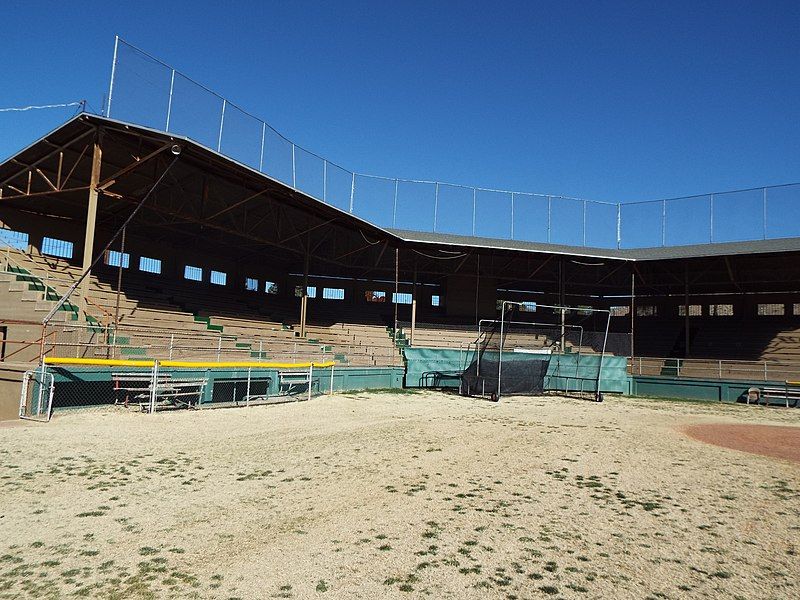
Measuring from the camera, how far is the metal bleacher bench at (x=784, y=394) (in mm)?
23438

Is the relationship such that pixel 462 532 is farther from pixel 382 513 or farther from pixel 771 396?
pixel 771 396

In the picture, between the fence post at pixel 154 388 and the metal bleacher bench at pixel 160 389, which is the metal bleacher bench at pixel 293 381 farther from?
the fence post at pixel 154 388

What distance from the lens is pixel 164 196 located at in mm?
25281

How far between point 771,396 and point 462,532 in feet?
80.8

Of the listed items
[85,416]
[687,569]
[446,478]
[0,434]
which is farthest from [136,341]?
[687,569]

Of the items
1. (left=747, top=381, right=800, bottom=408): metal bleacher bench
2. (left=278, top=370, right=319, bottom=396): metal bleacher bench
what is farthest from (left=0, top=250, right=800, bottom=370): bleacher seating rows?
(left=747, top=381, right=800, bottom=408): metal bleacher bench

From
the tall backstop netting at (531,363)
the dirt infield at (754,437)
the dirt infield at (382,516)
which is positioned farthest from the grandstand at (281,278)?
the dirt infield at (754,437)

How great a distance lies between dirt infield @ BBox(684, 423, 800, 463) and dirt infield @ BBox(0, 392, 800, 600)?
3.34 ft

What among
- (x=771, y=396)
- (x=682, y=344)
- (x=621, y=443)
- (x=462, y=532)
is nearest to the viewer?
(x=462, y=532)

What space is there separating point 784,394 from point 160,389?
2685 centimetres

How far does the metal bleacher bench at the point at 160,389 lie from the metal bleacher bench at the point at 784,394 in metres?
24.8

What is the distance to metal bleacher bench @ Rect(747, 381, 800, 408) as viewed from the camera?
76.9 feet

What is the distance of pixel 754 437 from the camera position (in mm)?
13648

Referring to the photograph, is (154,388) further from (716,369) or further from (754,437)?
(716,369)
